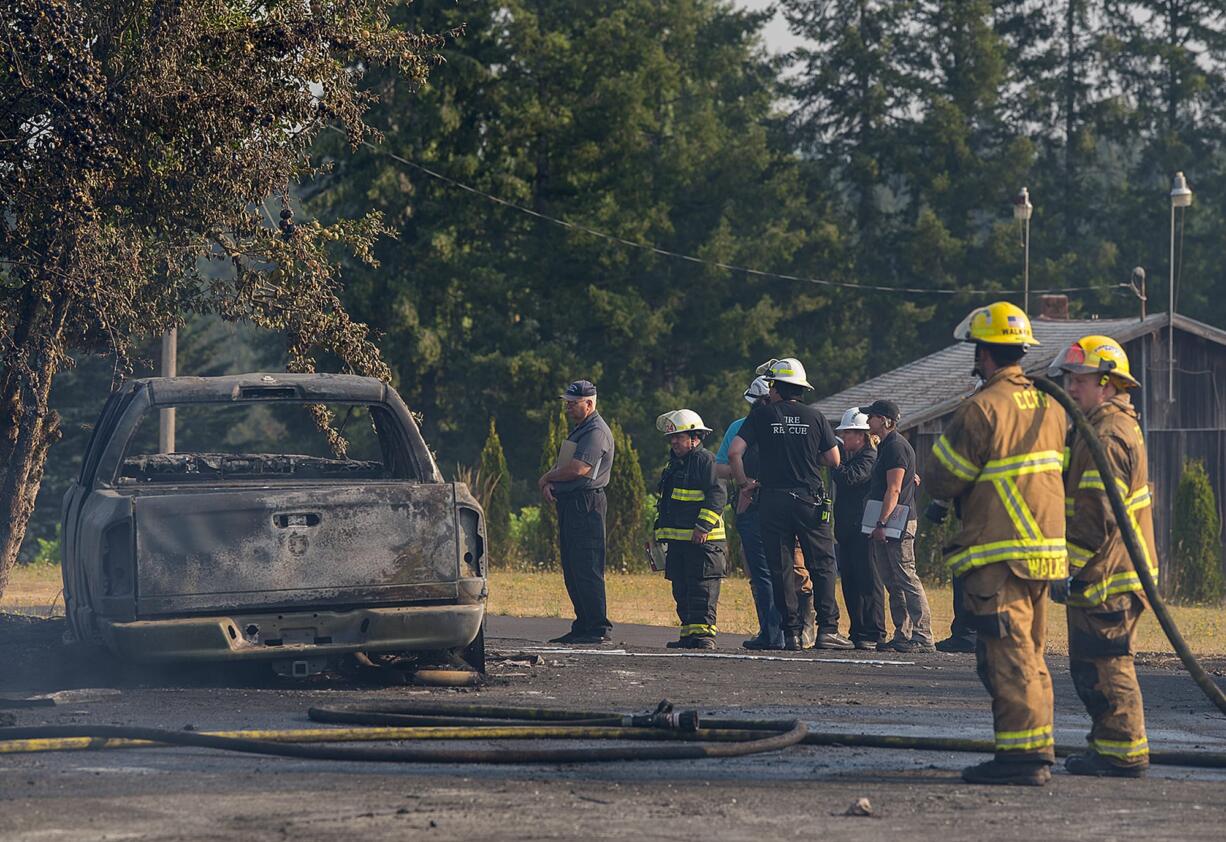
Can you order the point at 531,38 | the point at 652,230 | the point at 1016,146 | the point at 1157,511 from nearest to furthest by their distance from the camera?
the point at 1157,511, the point at 531,38, the point at 652,230, the point at 1016,146

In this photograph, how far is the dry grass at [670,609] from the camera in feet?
58.2

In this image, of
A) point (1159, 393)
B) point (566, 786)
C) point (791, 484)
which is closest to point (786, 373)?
point (791, 484)

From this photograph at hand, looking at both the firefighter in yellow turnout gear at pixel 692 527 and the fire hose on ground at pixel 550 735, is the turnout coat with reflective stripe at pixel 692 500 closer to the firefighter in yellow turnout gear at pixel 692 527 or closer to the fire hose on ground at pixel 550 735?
the firefighter in yellow turnout gear at pixel 692 527

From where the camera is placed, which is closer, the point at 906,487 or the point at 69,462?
the point at 906,487

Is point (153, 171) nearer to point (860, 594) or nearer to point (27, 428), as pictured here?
point (27, 428)

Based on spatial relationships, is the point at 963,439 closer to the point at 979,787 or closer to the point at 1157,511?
the point at 979,787

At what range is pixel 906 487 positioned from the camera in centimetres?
1401

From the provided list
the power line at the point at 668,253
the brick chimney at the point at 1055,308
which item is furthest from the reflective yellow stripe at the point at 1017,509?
the power line at the point at 668,253

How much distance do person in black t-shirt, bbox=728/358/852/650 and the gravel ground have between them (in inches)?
114

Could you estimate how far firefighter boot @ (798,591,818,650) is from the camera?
45.3 feet

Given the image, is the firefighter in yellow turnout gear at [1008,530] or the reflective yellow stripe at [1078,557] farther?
the reflective yellow stripe at [1078,557]

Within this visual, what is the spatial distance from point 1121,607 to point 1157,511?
84.8ft

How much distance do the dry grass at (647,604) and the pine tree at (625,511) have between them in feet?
5.37

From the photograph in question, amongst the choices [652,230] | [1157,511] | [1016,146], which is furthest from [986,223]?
[1157,511]
